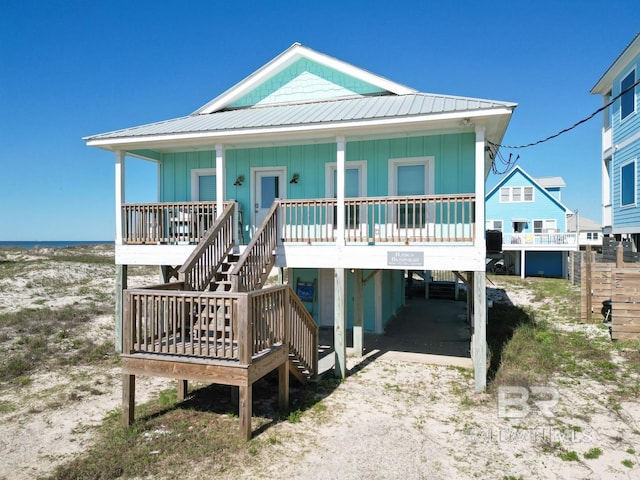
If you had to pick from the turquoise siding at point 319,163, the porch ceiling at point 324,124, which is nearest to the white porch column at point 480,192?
the porch ceiling at point 324,124

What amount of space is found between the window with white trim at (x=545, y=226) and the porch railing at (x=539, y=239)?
250cm

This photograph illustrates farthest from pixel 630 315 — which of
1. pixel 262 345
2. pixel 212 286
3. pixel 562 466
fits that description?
pixel 212 286

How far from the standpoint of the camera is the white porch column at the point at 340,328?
854cm

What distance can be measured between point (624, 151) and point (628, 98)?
6.14 feet

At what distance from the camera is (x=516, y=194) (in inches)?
1272

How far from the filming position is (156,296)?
20.4 feet

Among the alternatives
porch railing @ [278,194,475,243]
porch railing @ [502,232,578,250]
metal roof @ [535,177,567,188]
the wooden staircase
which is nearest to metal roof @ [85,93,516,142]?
porch railing @ [278,194,475,243]

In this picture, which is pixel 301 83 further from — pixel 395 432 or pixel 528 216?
pixel 528 216

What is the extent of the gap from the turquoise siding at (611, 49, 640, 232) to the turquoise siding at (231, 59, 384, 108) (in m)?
9.43

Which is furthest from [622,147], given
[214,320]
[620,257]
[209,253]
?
[214,320]

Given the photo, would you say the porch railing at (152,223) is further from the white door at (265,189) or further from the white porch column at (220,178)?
the white door at (265,189)

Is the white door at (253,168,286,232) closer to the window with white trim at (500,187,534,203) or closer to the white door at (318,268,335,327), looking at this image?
the white door at (318,268,335,327)

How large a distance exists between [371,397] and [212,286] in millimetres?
3917

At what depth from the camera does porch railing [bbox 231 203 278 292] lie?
7.16m
